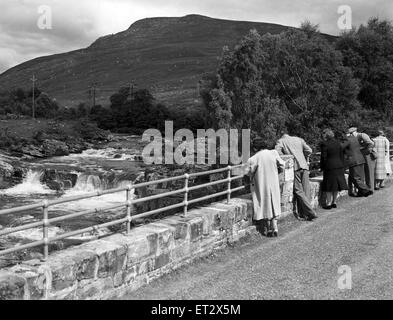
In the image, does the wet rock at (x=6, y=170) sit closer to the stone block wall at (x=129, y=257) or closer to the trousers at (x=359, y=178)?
the trousers at (x=359, y=178)

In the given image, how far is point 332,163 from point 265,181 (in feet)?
9.25

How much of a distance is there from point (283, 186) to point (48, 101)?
115 m

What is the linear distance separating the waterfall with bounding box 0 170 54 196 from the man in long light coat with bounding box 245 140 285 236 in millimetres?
30780

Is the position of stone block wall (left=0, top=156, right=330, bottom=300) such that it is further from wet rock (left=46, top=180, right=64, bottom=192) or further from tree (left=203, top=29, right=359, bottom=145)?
tree (left=203, top=29, right=359, bottom=145)

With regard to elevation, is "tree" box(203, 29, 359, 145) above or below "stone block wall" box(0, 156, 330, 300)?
above

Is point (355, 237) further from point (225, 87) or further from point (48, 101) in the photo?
point (48, 101)

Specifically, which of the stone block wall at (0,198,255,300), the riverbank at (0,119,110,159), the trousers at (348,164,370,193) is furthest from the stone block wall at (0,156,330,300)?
the riverbank at (0,119,110,159)

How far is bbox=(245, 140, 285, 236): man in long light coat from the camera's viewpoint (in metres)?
8.34

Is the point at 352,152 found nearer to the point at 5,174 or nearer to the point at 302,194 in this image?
the point at 302,194

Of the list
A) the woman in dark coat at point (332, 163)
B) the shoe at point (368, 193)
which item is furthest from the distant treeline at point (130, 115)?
the woman in dark coat at point (332, 163)

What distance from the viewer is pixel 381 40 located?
44.0m

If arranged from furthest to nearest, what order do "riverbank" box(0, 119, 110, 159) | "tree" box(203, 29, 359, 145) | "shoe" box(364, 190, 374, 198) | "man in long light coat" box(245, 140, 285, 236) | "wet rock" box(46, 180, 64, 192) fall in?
"riverbank" box(0, 119, 110, 159) → "tree" box(203, 29, 359, 145) → "wet rock" box(46, 180, 64, 192) → "shoe" box(364, 190, 374, 198) → "man in long light coat" box(245, 140, 285, 236)

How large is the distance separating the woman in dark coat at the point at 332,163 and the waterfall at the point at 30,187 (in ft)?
97.1

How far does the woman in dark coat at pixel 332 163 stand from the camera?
10.5 m
